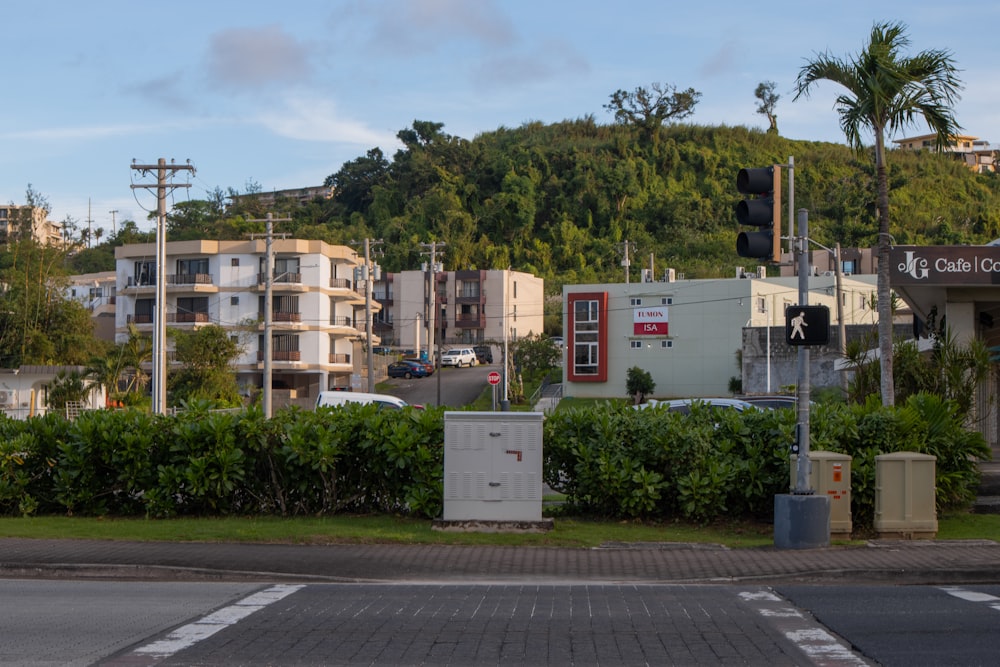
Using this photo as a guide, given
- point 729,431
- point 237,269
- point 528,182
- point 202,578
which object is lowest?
point 202,578

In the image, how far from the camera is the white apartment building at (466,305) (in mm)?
94750

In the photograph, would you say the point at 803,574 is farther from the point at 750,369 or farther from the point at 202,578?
the point at 750,369

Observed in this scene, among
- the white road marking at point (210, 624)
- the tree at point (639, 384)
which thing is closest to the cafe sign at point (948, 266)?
the white road marking at point (210, 624)

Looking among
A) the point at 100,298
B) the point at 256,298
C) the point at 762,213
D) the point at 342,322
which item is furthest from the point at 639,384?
the point at 762,213

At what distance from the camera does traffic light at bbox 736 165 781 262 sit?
515 inches

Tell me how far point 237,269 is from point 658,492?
58.2 metres

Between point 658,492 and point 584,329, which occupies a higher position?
point 584,329

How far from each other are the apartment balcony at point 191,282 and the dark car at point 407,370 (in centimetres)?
1621

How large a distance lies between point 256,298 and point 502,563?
59.4 meters

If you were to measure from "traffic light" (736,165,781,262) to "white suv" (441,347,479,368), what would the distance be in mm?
72024

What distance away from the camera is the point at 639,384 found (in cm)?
6606

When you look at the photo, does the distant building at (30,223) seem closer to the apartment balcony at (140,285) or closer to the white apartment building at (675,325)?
the apartment balcony at (140,285)

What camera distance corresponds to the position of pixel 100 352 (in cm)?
5847

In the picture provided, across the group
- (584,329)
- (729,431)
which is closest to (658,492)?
(729,431)
